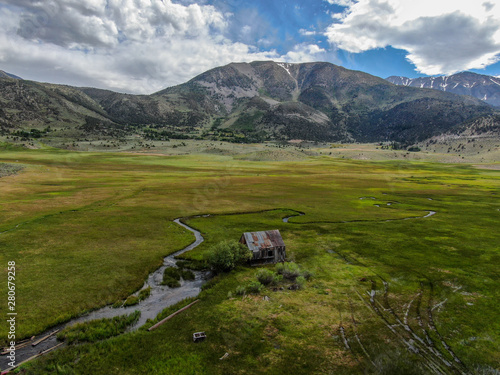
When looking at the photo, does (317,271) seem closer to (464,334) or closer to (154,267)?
(464,334)

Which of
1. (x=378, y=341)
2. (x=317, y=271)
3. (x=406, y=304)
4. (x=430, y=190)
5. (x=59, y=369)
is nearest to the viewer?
(x=59, y=369)

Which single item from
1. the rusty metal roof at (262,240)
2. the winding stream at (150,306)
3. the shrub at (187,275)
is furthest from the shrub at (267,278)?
the shrub at (187,275)

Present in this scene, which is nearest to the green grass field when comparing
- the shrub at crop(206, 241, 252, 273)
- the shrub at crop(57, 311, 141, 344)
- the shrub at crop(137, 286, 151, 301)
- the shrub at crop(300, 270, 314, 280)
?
the shrub at crop(300, 270, 314, 280)

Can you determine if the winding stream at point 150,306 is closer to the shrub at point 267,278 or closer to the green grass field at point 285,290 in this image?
the green grass field at point 285,290

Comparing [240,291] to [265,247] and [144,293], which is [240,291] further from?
[144,293]

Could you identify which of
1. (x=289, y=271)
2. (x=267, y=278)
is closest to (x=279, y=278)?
(x=289, y=271)

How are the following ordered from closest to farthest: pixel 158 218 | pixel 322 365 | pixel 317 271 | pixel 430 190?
pixel 322 365 < pixel 317 271 < pixel 158 218 < pixel 430 190

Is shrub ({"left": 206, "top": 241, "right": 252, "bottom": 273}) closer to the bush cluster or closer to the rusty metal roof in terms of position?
the rusty metal roof

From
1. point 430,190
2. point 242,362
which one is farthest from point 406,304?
point 430,190
